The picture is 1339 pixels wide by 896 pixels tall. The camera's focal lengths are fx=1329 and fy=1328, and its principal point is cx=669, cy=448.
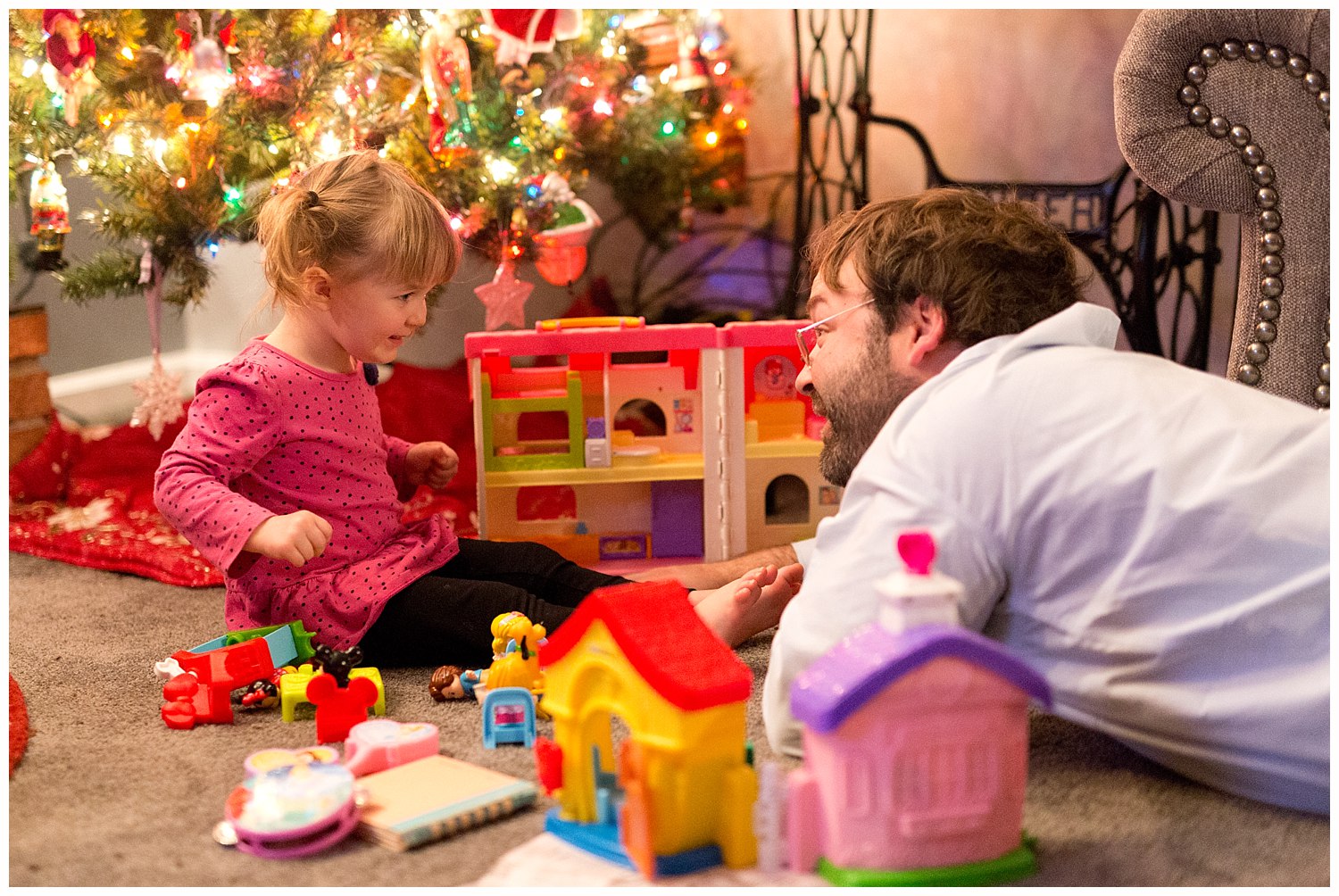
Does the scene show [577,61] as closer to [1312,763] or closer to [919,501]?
[919,501]

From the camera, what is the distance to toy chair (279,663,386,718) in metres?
1.29

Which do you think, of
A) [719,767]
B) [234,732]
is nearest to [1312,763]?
[719,767]

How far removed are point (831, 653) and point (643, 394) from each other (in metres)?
1.05

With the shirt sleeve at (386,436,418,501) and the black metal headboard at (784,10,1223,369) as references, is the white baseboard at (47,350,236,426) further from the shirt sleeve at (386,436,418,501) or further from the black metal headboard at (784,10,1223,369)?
the black metal headboard at (784,10,1223,369)

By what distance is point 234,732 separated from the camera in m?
1.25

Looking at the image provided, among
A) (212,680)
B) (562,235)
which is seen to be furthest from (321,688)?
(562,235)

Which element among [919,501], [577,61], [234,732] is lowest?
[234,732]

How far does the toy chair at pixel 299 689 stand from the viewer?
129 centimetres

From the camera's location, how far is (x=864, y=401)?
1248 mm

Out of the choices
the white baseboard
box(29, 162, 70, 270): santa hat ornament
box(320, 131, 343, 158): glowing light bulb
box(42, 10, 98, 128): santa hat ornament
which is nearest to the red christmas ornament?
box(42, 10, 98, 128): santa hat ornament

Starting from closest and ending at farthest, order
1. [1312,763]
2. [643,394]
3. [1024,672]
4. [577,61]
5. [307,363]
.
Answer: [1024,672], [1312,763], [307,363], [643,394], [577,61]

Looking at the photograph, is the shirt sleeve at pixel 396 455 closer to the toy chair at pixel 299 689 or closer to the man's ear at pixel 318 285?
the man's ear at pixel 318 285

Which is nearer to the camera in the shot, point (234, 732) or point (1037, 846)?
point (1037, 846)

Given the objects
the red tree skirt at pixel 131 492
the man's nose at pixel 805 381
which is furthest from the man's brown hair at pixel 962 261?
the red tree skirt at pixel 131 492
